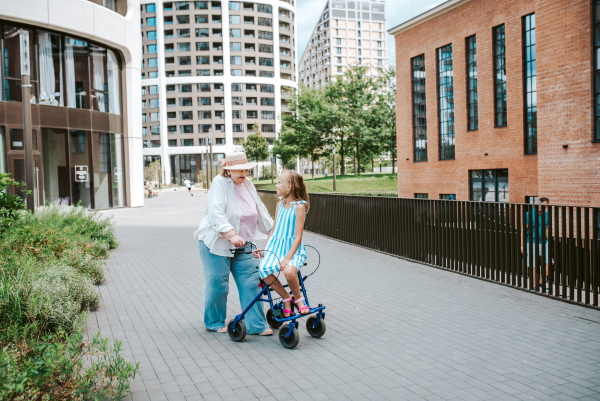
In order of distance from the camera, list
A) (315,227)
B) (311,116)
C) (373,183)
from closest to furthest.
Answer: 1. (315,227)
2. (373,183)
3. (311,116)

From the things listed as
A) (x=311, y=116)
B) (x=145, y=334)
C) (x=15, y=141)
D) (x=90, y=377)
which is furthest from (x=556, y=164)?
(x=311, y=116)

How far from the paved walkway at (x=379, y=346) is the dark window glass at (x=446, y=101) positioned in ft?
53.4

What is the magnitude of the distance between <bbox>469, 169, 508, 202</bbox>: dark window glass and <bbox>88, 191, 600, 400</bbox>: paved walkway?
44.8ft

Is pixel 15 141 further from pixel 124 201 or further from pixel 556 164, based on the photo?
pixel 556 164

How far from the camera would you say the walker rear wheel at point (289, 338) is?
486 cm

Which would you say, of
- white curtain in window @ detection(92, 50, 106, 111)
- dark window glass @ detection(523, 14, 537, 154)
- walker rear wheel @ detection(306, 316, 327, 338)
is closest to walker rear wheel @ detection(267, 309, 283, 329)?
walker rear wheel @ detection(306, 316, 327, 338)

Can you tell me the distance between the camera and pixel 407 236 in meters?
9.91

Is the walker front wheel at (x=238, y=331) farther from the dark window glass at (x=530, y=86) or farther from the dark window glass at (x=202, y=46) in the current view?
the dark window glass at (x=202, y=46)

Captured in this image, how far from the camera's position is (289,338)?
4891mm

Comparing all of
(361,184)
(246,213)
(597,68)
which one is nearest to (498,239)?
(246,213)

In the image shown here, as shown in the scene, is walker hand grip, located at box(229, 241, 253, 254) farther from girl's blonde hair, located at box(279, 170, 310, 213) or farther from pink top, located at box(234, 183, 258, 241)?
girl's blonde hair, located at box(279, 170, 310, 213)

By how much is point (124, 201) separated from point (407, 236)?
22.2 meters

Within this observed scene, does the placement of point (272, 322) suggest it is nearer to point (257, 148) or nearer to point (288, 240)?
point (288, 240)

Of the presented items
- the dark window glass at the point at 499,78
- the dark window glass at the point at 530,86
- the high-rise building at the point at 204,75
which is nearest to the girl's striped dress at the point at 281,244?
the dark window glass at the point at 530,86
